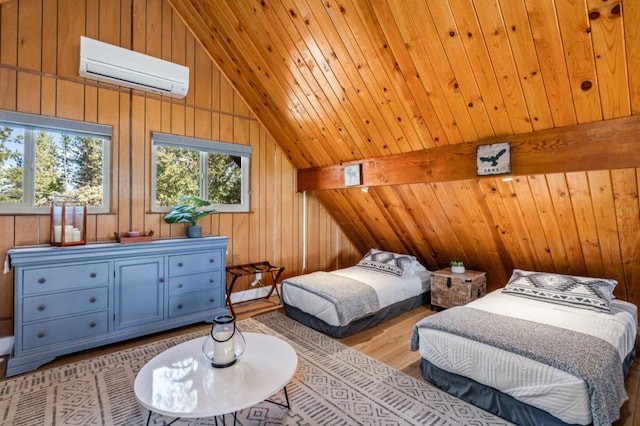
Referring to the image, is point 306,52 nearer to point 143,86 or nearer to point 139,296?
point 143,86

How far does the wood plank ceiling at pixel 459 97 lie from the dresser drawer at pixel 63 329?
2676 millimetres

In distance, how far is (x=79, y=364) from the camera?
238cm

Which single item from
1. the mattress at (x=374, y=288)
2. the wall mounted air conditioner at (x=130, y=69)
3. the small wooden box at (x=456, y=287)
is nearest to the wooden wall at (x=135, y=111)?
the wall mounted air conditioner at (x=130, y=69)

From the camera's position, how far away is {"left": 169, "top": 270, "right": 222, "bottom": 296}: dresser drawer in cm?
297

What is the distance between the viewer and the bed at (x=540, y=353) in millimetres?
1567

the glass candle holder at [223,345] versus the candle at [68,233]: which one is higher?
the candle at [68,233]

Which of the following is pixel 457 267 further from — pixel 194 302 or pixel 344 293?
pixel 194 302

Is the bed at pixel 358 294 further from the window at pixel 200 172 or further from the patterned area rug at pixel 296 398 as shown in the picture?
the window at pixel 200 172

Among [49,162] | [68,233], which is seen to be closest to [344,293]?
[68,233]

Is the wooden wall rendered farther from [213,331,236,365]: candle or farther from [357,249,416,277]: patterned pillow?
[213,331,236,365]: candle

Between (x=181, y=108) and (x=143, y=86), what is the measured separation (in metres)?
0.45

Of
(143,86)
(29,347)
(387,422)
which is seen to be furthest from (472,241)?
(29,347)

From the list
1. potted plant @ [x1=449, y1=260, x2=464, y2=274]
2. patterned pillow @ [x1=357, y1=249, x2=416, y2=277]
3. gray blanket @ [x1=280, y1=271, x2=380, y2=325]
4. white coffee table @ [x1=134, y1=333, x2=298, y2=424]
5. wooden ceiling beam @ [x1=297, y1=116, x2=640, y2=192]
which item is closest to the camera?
white coffee table @ [x1=134, y1=333, x2=298, y2=424]

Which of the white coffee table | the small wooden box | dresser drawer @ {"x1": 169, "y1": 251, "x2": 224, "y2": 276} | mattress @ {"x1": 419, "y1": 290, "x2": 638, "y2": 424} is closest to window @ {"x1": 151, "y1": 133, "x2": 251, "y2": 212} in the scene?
dresser drawer @ {"x1": 169, "y1": 251, "x2": 224, "y2": 276}
